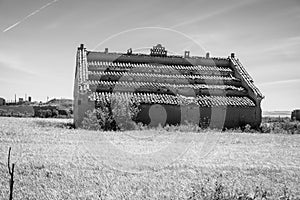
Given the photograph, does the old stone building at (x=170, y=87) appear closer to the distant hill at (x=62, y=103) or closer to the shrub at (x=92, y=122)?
the shrub at (x=92, y=122)

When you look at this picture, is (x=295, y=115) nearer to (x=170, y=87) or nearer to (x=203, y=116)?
(x=203, y=116)

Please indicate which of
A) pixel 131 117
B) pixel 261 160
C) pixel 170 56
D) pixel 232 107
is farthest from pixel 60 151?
pixel 170 56

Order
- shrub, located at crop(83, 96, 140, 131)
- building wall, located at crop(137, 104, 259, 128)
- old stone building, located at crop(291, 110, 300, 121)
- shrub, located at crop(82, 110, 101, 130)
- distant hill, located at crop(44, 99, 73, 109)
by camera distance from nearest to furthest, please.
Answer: shrub, located at crop(82, 110, 101, 130)
shrub, located at crop(83, 96, 140, 131)
building wall, located at crop(137, 104, 259, 128)
old stone building, located at crop(291, 110, 300, 121)
distant hill, located at crop(44, 99, 73, 109)

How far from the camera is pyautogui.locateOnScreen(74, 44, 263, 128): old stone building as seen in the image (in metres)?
26.8

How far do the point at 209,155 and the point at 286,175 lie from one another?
3.41m

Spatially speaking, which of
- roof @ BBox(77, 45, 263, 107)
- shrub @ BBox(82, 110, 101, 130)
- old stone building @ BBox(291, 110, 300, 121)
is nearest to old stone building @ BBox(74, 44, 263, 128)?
roof @ BBox(77, 45, 263, 107)

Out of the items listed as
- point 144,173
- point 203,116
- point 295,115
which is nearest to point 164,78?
point 203,116

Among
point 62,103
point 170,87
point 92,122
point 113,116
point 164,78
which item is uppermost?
point 164,78

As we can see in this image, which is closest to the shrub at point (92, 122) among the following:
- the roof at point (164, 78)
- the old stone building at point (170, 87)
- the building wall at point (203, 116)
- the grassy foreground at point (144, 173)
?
the old stone building at point (170, 87)

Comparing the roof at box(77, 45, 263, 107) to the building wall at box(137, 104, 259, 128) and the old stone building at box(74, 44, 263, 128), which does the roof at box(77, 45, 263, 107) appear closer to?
the old stone building at box(74, 44, 263, 128)

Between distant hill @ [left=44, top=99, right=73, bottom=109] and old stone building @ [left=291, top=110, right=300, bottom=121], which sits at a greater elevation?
distant hill @ [left=44, top=99, right=73, bottom=109]

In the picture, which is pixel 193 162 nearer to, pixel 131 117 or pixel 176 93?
pixel 131 117

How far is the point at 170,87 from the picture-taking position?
95.0 feet

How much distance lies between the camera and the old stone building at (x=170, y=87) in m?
26.8
